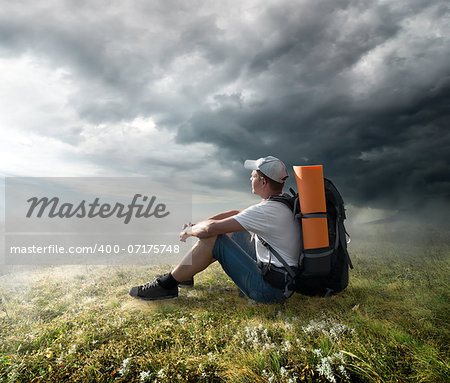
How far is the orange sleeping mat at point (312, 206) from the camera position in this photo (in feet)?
18.1

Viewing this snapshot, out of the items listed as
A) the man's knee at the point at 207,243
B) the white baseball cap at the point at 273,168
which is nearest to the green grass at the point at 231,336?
the man's knee at the point at 207,243

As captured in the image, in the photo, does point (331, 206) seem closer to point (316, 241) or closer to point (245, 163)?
point (316, 241)

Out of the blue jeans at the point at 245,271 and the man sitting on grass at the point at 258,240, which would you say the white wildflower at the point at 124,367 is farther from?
the blue jeans at the point at 245,271

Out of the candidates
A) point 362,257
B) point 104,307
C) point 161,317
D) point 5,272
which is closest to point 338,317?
point 161,317

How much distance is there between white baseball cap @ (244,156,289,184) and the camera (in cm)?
587

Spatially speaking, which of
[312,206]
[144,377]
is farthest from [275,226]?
[144,377]

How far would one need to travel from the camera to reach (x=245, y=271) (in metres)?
6.00

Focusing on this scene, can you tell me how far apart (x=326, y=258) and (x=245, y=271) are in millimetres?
1613

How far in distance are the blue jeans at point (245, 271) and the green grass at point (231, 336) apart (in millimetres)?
267

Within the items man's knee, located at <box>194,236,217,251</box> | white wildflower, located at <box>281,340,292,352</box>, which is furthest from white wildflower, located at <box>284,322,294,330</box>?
man's knee, located at <box>194,236,217,251</box>

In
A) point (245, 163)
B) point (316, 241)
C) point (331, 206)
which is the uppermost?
point (245, 163)

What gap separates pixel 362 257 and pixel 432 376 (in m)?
7.86

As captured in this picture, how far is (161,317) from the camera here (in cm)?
593

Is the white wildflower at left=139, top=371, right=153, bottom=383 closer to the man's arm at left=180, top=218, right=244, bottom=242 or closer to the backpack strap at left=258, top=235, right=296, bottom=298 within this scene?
the man's arm at left=180, top=218, right=244, bottom=242
